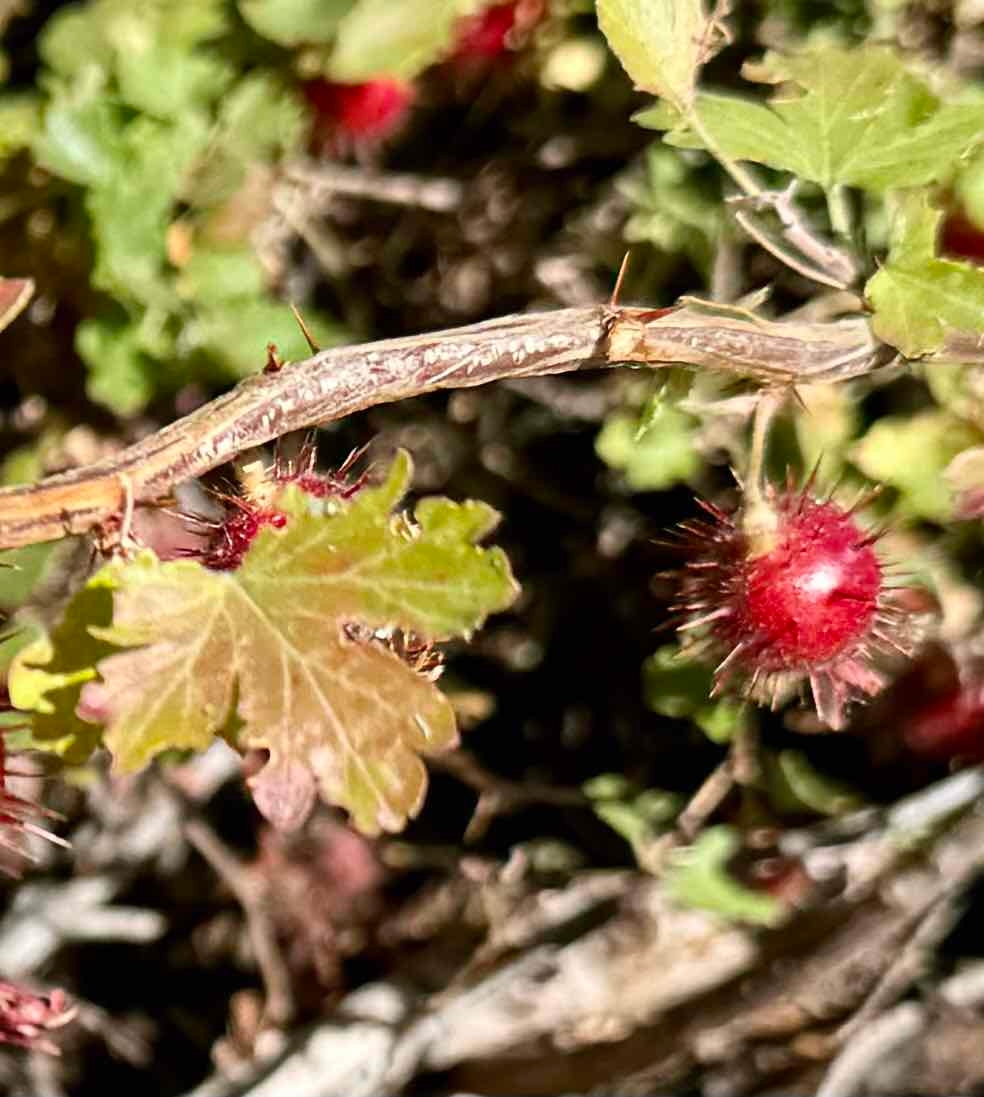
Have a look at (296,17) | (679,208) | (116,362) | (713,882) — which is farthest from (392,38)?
(713,882)

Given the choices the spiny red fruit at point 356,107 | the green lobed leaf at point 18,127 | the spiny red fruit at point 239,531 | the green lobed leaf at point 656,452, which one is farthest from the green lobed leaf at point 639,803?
the green lobed leaf at point 18,127

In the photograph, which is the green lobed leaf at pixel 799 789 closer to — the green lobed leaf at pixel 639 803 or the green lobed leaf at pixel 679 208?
the green lobed leaf at pixel 639 803

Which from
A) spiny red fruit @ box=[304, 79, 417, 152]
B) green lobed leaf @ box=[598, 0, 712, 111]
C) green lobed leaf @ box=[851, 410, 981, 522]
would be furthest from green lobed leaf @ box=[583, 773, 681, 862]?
A: spiny red fruit @ box=[304, 79, 417, 152]

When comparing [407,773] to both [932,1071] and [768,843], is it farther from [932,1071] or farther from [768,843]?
[932,1071]

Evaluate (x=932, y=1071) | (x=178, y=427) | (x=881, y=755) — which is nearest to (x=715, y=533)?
(x=178, y=427)

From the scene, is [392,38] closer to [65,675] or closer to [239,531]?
[239,531]
